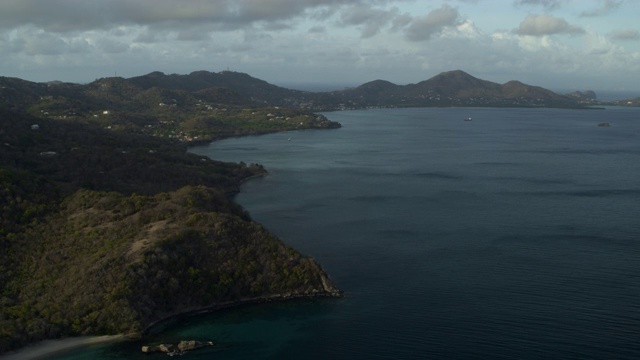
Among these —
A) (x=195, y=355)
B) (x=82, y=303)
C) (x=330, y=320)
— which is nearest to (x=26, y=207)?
(x=82, y=303)

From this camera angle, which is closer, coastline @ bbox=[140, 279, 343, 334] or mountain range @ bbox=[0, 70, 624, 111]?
coastline @ bbox=[140, 279, 343, 334]

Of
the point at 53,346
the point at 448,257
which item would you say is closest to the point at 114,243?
the point at 53,346

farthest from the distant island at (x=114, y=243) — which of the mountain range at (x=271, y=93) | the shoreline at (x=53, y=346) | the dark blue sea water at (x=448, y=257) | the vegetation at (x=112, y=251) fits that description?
the mountain range at (x=271, y=93)

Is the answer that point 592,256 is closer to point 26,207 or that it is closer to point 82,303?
point 82,303

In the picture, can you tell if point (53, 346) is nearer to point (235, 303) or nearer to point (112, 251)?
point (112, 251)

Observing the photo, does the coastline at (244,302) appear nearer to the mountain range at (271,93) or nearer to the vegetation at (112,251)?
the vegetation at (112,251)

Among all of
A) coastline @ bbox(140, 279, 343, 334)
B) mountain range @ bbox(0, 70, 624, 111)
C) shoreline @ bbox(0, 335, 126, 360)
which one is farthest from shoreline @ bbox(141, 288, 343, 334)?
mountain range @ bbox(0, 70, 624, 111)

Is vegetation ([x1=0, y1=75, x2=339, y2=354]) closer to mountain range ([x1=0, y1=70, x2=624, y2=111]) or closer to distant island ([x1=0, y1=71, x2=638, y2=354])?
distant island ([x1=0, y1=71, x2=638, y2=354])
